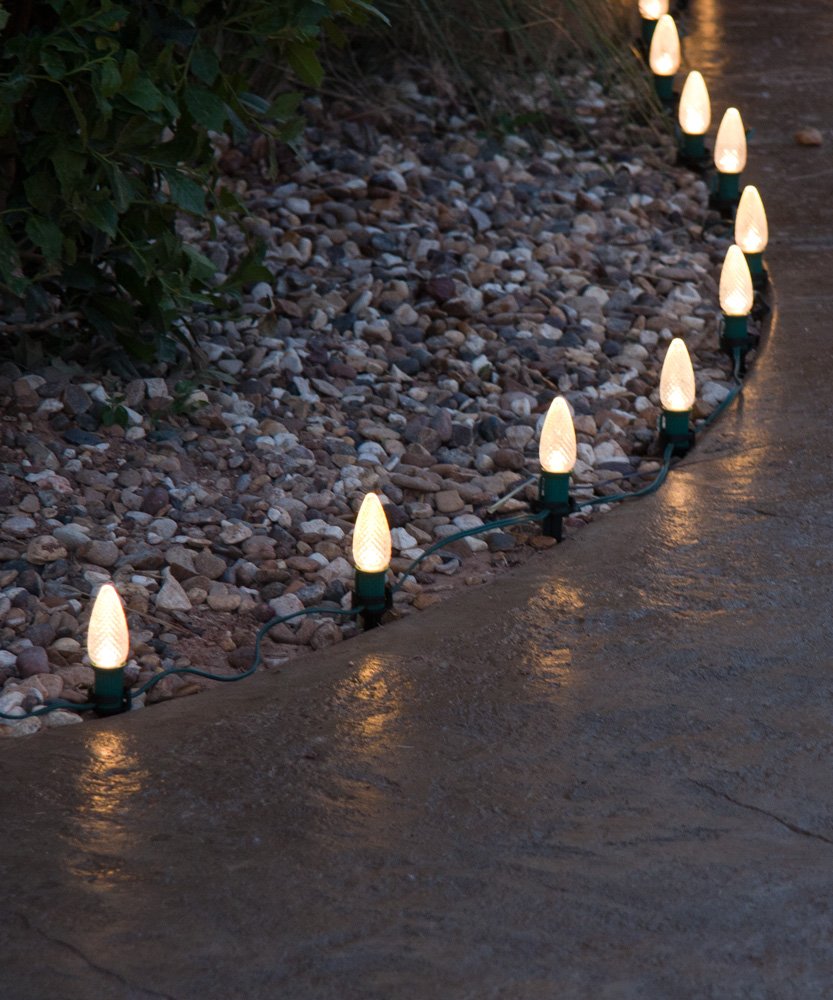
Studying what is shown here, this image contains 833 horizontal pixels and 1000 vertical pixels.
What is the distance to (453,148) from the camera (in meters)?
5.25

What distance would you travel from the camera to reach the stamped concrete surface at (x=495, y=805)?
80.0 inches

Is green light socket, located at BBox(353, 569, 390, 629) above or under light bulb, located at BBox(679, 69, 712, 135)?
under

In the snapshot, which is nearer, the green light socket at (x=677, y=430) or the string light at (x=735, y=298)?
the green light socket at (x=677, y=430)

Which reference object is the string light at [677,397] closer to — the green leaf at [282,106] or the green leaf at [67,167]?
the green leaf at [282,106]

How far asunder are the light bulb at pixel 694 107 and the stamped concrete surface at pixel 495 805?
235 centimetres

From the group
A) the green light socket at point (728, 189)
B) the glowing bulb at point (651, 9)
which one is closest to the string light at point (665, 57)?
the glowing bulb at point (651, 9)

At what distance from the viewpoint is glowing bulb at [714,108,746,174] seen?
4.96 meters

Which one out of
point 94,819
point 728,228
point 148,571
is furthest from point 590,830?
point 728,228

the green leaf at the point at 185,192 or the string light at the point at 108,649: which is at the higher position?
the green leaf at the point at 185,192

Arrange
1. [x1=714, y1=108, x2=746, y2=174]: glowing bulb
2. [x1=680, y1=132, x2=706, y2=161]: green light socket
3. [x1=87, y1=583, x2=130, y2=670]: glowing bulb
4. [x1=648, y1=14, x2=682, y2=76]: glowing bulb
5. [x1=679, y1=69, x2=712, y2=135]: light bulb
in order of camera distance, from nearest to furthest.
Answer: [x1=87, y1=583, x2=130, y2=670]: glowing bulb
[x1=714, y1=108, x2=746, y2=174]: glowing bulb
[x1=679, y1=69, x2=712, y2=135]: light bulb
[x1=680, y1=132, x2=706, y2=161]: green light socket
[x1=648, y1=14, x2=682, y2=76]: glowing bulb

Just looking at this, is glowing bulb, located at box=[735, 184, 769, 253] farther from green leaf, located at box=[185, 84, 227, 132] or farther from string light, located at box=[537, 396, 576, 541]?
green leaf, located at box=[185, 84, 227, 132]

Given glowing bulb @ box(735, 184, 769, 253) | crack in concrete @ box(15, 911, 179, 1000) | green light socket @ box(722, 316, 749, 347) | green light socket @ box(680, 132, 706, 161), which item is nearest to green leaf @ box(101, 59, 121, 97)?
crack in concrete @ box(15, 911, 179, 1000)

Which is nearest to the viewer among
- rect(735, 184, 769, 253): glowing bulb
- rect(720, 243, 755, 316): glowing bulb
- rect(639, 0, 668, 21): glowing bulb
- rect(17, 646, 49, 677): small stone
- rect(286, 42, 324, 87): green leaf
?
rect(17, 646, 49, 677): small stone

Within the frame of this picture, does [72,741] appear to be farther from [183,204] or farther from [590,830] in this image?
[183,204]
